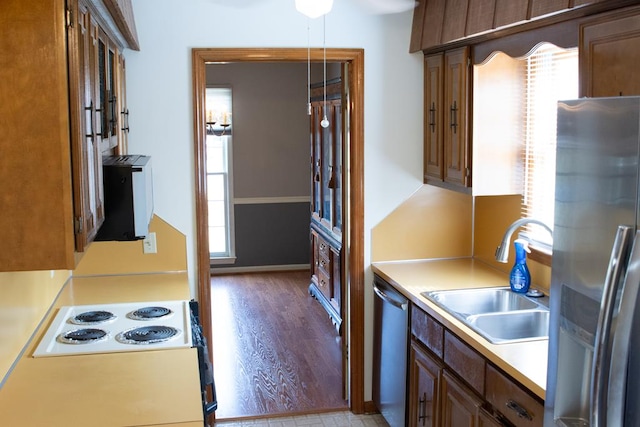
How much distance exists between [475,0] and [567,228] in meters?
1.60

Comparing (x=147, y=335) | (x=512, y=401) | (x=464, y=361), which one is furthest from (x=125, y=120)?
(x=512, y=401)

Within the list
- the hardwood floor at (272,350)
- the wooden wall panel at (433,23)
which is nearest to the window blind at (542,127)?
the wooden wall panel at (433,23)

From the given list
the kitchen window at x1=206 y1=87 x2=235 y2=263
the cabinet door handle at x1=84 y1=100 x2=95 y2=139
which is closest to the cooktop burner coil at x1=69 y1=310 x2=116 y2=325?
the cabinet door handle at x1=84 y1=100 x2=95 y2=139

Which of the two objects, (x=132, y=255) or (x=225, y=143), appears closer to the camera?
(x=132, y=255)

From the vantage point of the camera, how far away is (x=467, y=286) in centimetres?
354

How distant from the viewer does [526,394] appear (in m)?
2.38

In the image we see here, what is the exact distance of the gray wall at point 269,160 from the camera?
7.49m

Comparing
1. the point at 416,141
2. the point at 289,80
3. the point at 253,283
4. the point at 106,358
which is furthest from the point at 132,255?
the point at 289,80

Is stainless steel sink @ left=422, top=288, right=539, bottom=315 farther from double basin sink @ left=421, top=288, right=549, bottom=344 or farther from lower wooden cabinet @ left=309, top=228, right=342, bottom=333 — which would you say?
lower wooden cabinet @ left=309, top=228, right=342, bottom=333

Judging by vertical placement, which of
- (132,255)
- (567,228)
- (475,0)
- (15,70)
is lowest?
(132,255)

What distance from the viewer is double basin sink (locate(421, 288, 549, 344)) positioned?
3092 millimetres

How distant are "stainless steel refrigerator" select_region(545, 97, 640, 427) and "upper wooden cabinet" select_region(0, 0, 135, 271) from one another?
1239 millimetres

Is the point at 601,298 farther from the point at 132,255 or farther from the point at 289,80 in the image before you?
the point at 289,80

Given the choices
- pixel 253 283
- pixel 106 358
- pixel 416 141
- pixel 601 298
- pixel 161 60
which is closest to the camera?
pixel 601 298
